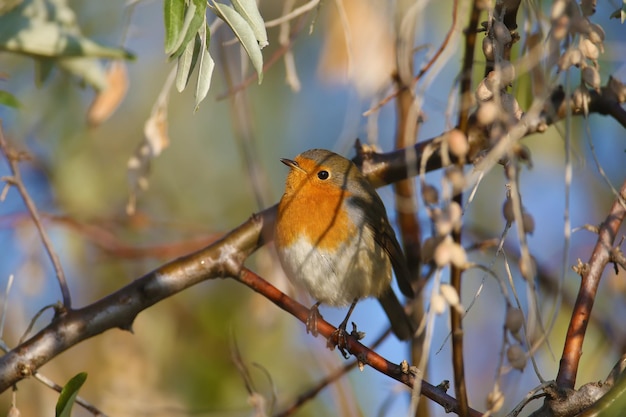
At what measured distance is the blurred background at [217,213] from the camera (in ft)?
13.0

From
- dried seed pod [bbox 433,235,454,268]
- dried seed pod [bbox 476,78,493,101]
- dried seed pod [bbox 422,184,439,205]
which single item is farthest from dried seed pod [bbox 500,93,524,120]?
dried seed pod [bbox 422,184,439,205]

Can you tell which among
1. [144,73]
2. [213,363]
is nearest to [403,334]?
[213,363]

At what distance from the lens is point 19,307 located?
4.45 meters

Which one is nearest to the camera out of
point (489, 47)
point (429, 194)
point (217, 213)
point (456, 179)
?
point (456, 179)

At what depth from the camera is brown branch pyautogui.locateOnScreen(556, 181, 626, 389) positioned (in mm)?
2156

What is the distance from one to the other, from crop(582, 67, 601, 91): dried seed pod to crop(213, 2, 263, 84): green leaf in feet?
2.66

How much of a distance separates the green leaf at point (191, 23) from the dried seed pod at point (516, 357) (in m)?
1.19

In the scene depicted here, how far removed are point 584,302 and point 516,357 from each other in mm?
315

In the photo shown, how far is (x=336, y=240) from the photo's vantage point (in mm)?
3945

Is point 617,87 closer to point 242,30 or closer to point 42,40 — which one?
point 242,30

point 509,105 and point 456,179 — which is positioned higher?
point 509,105

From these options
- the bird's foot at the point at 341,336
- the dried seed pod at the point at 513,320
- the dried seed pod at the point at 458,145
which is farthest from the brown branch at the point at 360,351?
the dried seed pod at the point at 458,145

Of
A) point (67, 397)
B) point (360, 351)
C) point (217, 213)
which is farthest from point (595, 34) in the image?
point (217, 213)

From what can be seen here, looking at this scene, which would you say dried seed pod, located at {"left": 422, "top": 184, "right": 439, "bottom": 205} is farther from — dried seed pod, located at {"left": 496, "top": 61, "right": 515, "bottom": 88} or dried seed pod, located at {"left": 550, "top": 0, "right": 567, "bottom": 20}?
dried seed pod, located at {"left": 550, "top": 0, "right": 567, "bottom": 20}
